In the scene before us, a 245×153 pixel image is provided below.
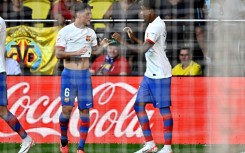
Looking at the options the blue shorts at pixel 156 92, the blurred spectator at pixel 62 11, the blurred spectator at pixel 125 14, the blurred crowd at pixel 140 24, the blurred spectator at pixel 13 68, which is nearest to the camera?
the blue shorts at pixel 156 92

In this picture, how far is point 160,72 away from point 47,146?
71.1 inches

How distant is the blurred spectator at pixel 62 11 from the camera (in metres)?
10.6

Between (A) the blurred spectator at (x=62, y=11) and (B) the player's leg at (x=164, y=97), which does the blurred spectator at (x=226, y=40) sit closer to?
(B) the player's leg at (x=164, y=97)

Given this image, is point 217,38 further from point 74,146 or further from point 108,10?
point 108,10

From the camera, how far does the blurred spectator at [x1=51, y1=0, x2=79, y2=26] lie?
1056 centimetres

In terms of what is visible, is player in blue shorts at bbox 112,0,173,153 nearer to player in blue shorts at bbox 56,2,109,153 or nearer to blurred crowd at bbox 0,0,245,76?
player in blue shorts at bbox 56,2,109,153

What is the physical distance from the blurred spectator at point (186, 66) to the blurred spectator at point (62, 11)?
1.52m

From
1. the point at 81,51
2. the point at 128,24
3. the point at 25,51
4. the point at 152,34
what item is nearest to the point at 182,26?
the point at 128,24

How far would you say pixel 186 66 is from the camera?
400 inches

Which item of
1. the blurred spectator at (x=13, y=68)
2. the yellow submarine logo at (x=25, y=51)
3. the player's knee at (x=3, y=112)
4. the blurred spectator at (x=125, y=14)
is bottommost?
the player's knee at (x=3, y=112)

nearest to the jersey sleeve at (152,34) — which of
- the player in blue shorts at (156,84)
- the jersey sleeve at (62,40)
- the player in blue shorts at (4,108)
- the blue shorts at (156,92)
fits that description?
the player in blue shorts at (156,84)

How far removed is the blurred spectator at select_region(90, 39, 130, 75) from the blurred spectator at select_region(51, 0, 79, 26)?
0.68 m

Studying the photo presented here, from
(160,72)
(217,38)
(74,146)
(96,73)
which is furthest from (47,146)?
(217,38)

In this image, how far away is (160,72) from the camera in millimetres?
9117
